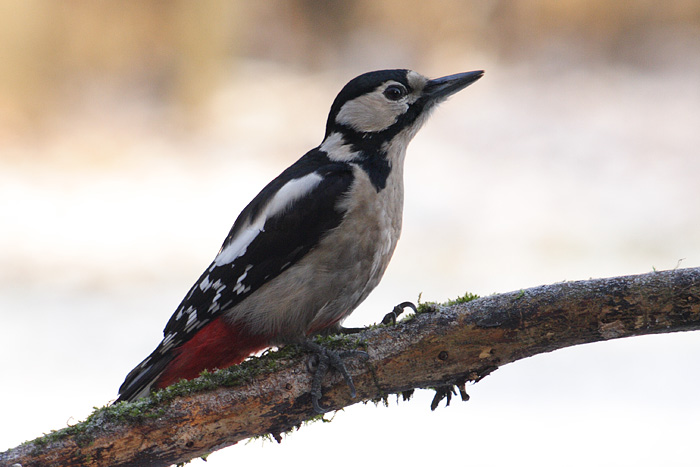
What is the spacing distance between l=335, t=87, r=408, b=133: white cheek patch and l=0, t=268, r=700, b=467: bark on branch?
663 millimetres

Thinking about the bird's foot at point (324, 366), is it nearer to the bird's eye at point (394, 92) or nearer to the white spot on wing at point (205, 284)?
the white spot on wing at point (205, 284)

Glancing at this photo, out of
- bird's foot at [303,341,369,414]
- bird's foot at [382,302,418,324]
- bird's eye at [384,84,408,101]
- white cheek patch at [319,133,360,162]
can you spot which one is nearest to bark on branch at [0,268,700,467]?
bird's foot at [303,341,369,414]

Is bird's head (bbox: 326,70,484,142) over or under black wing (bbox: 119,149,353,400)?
over

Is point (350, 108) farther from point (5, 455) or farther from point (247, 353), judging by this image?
point (5, 455)

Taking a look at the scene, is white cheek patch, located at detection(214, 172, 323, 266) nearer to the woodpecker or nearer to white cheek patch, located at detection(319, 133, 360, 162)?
the woodpecker

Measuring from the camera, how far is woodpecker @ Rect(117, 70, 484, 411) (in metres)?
1.75

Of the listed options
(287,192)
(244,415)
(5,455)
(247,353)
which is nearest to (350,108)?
(287,192)

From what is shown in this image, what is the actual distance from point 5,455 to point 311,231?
0.86 metres

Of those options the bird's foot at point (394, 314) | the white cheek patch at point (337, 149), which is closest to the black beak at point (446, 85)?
the white cheek patch at point (337, 149)

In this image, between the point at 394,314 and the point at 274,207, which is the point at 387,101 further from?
the point at 394,314

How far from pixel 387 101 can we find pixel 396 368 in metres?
0.85

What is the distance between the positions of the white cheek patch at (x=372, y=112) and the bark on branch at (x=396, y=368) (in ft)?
2.17

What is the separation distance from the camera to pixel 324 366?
5.06 feet

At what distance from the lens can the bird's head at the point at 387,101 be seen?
6.52 ft
